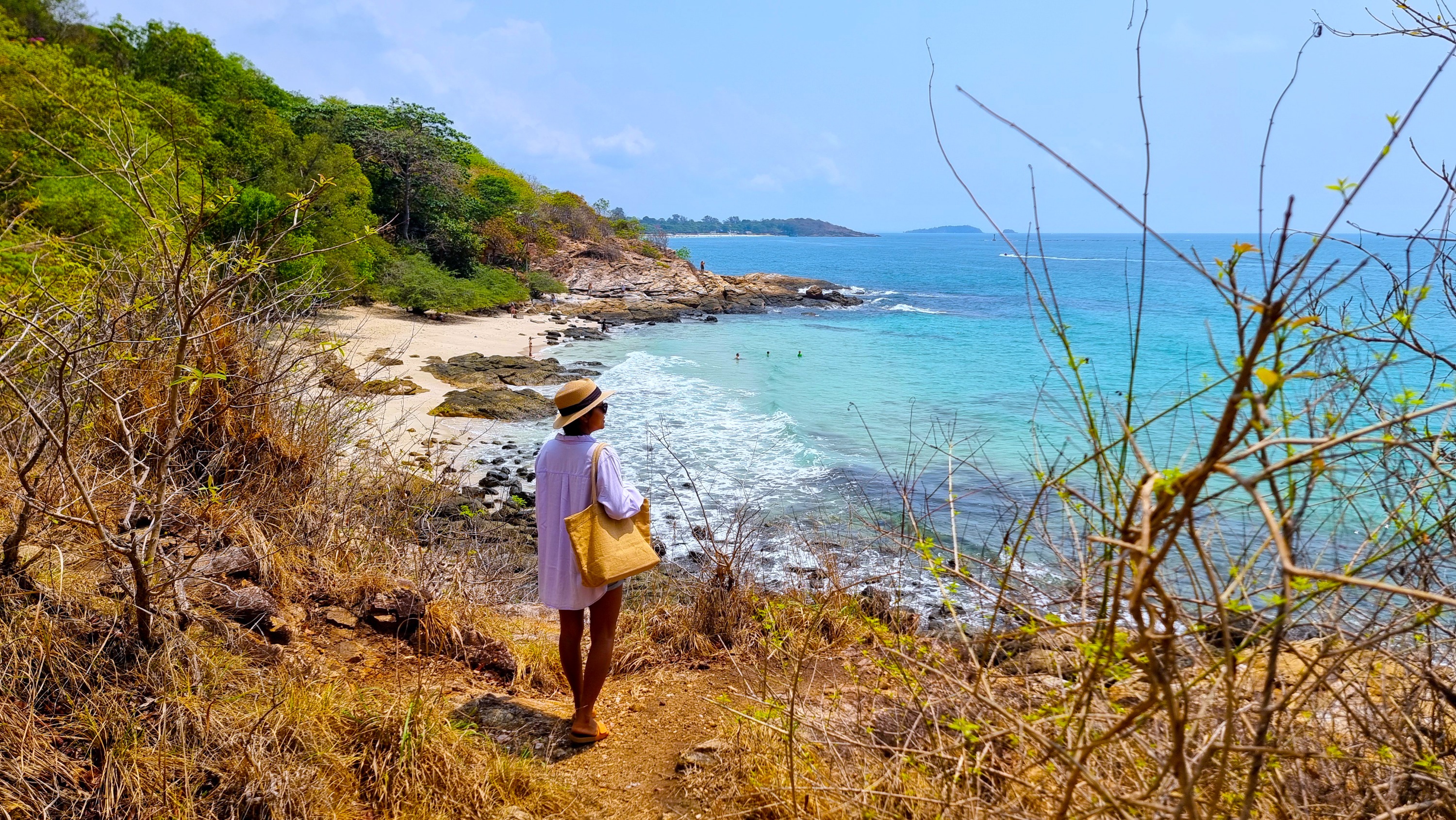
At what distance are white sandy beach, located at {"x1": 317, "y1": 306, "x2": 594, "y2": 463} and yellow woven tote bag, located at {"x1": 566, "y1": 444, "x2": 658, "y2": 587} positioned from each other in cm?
840

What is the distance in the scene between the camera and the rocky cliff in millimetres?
37906

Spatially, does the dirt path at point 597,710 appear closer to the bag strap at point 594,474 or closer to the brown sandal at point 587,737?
the brown sandal at point 587,737

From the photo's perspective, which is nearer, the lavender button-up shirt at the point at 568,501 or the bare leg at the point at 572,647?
the lavender button-up shirt at the point at 568,501

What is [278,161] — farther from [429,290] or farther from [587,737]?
[587,737]

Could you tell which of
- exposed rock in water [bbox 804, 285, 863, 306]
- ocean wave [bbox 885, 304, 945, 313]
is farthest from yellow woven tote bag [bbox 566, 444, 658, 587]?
exposed rock in water [bbox 804, 285, 863, 306]

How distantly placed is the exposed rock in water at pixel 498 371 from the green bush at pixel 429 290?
677 centimetres

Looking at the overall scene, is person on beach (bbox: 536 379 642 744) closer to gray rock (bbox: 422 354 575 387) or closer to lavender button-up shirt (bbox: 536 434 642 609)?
lavender button-up shirt (bbox: 536 434 642 609)

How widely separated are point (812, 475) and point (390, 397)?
27.2 feet

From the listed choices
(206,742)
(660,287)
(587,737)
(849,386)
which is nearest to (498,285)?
(660,287)

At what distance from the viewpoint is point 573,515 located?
11.6ft

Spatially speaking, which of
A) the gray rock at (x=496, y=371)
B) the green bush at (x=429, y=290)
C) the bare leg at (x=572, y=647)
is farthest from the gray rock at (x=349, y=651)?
the green bush at (x=429, y=290)

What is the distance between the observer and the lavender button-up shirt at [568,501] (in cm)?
353

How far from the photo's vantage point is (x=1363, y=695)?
2.15 metres

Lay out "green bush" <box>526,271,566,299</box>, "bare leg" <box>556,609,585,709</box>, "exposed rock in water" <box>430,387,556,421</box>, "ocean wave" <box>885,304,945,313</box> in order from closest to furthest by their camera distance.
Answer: "bare leg" <box>556,609,585,709</box>, "exposed rock in water" <box>430,387,556,421</box>, "green bush" <box>526,271,566,299</box>, "ocean wave" <box>885,304,945,313</box>
